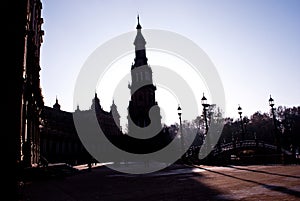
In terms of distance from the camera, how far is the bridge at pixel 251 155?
26.5m

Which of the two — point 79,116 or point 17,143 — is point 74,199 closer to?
point 17,143

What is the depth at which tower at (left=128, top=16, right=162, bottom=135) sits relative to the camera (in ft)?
149

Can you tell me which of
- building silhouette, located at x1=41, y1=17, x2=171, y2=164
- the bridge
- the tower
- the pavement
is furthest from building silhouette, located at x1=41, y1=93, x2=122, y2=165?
the pavement

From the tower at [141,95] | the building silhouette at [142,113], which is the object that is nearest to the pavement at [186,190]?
the building silhouette at [142,113]

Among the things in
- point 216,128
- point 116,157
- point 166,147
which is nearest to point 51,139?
point 116,157

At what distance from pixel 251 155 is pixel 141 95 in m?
25.3

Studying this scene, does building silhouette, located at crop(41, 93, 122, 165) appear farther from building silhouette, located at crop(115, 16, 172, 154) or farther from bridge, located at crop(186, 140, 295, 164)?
bridge, located at crop(186, 140, 295, 164)

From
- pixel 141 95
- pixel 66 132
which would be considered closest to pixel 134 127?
pixel 141 95

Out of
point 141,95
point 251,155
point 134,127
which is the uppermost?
point 141,95

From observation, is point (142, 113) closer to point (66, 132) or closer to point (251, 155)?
point (251, 155)

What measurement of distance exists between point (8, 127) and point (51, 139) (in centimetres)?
6183

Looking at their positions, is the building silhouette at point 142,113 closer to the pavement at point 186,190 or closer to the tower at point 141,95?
the tower at point 141,95

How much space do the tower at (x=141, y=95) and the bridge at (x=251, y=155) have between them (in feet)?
32.5

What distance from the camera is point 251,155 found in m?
31.8
